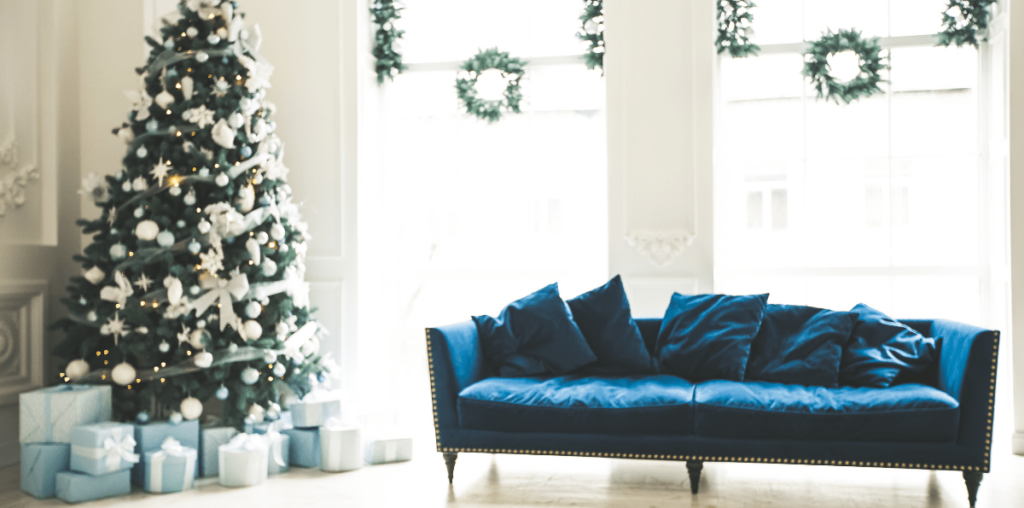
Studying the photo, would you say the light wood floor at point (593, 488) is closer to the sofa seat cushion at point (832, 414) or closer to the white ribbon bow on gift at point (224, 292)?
the sofa seat cushion at point (832, 414)

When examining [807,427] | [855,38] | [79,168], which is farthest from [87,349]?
[855,38]

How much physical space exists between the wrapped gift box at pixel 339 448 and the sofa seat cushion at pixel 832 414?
64.3 inches

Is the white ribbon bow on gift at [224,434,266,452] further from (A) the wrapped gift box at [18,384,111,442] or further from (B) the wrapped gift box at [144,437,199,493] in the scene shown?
(A) the wrapped gift box at [18,384,111,442]

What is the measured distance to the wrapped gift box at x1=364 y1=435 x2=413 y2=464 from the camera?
3.64 m

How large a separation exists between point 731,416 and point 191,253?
258 cm

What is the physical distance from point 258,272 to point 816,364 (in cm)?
265

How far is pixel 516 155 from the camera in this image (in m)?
4.56

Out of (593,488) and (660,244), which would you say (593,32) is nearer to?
(660,244)

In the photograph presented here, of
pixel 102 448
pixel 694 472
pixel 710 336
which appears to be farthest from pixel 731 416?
pixel 102 448

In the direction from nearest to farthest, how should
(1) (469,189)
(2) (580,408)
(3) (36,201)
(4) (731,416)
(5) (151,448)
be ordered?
(4) (731,416) < (2) (580,408) < (5) (151,448) < (3) (36,201) < (1) (469,189)

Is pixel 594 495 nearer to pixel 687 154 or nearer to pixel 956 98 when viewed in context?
pixel 687 154

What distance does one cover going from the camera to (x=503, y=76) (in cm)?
450

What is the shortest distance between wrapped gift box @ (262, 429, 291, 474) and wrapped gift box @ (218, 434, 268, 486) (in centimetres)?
10

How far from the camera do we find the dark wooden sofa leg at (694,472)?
3.02 meters
